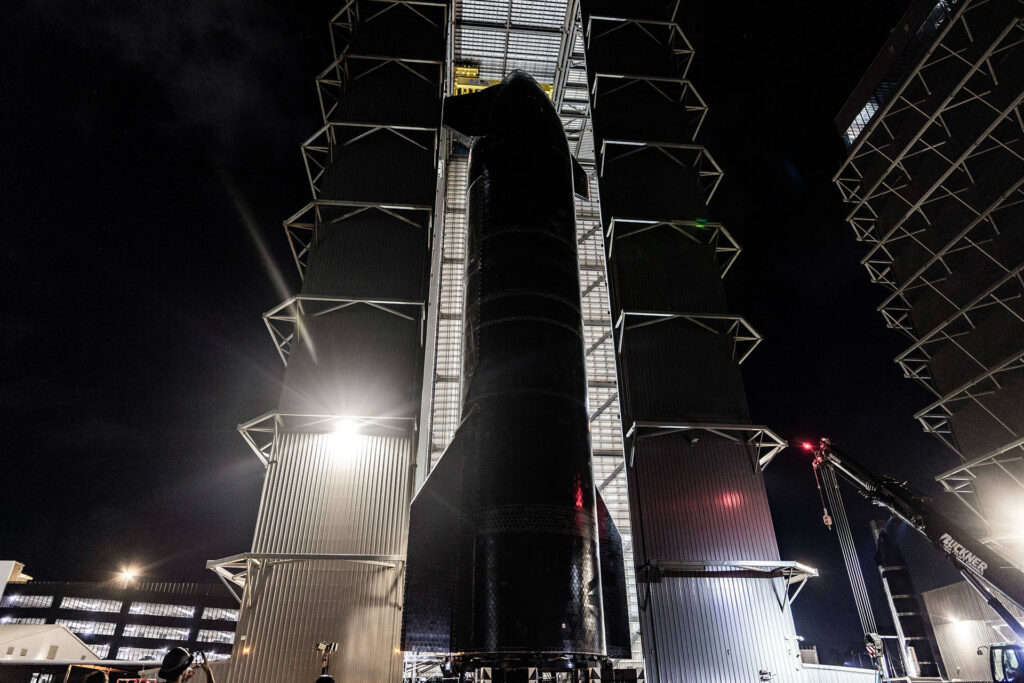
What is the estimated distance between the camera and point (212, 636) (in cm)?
5103

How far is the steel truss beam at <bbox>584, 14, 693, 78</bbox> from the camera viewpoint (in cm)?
2106

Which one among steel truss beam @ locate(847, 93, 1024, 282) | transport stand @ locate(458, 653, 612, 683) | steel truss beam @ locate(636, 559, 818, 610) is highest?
steel truss beam @ locate(847, 93, 1024, 282)

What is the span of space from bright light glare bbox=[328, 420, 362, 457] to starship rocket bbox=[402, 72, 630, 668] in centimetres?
723

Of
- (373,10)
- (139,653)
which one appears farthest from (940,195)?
(139,653)

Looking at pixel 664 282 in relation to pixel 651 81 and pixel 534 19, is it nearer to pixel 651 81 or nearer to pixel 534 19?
pixel 651 81

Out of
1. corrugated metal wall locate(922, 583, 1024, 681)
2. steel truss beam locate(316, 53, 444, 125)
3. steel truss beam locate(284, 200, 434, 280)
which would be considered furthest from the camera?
corrugated metal wall locate(922, 583, 1024, 681)

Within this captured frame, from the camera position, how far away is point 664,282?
17422mm

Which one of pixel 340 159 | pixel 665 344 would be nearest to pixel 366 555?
pixel 665 344

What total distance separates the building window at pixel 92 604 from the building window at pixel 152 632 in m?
2.08

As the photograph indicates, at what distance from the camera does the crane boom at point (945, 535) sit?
1008cm

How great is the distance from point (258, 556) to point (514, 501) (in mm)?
8795

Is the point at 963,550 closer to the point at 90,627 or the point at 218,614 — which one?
the point at 218,614

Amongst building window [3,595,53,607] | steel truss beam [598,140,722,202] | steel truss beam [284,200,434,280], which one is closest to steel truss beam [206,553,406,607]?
steel truss beam [284,200,434,280]

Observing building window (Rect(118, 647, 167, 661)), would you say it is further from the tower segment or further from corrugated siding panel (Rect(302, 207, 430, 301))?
the tower segment
